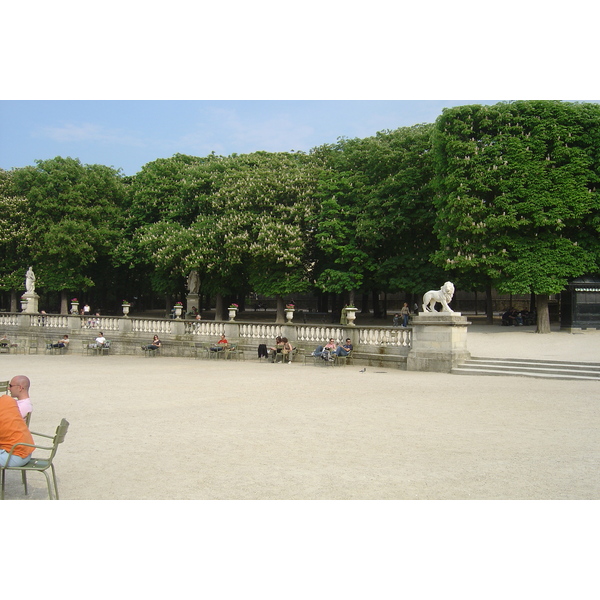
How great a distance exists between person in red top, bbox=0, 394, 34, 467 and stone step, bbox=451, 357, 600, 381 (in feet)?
50.1

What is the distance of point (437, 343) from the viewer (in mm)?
19922

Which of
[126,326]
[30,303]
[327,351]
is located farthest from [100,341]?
[327,351]

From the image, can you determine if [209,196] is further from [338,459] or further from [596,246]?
[338,459]

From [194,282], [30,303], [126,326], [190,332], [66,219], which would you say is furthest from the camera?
[194,282]

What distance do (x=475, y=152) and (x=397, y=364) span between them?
52.4ft

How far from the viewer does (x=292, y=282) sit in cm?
3766

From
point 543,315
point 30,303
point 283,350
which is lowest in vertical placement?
point 283,350

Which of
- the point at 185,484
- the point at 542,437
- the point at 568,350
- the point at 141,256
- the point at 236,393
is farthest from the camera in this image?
the point at 141,256

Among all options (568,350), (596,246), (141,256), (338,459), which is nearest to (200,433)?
(338,459)

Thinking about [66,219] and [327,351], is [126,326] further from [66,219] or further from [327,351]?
[66,219]

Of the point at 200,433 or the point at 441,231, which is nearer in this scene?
the point at 200,433

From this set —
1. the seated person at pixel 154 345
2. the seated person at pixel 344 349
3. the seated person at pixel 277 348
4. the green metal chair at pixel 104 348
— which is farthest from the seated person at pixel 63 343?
the seated person at pixel 344 349

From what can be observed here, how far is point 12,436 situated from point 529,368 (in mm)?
16234

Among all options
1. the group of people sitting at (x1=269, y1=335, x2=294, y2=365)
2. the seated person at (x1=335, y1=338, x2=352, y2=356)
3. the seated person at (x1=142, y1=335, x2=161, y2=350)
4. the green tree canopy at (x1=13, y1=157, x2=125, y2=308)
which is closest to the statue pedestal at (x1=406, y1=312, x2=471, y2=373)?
the seated person at (x1=335, y1=338, x2=352, y2=356)
